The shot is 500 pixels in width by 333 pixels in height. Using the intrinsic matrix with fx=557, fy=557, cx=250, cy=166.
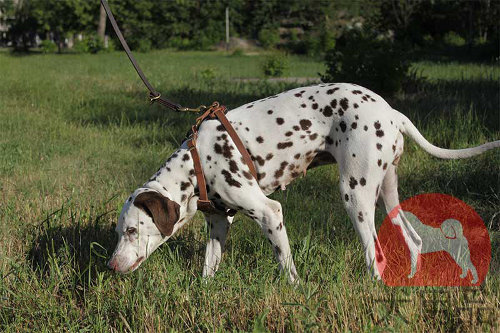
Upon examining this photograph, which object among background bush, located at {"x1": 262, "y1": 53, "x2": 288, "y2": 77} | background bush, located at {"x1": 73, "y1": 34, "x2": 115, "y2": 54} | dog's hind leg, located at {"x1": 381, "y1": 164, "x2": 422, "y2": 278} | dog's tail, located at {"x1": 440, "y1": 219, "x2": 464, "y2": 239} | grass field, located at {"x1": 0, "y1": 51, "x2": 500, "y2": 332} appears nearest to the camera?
grass field, located at {"x1": 0, "y1": 51, "x2": 500, "y2": 332}

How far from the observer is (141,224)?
3668 mm

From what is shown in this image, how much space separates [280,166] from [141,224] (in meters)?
1.05

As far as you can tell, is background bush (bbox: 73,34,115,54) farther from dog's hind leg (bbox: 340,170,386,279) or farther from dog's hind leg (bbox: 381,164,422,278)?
dog's hind leg (bbox: 340,170,386,279)

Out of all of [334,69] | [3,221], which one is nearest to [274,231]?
[3,221]

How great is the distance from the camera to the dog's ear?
360 centimetres

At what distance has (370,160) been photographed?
12.3 ft

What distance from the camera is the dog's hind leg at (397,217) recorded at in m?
3.97

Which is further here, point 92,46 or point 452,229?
point 92,46

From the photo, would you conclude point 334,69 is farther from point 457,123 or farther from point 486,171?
point 486,171

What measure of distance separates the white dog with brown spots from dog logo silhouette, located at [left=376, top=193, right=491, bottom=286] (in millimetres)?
52

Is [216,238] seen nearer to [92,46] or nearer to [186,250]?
[186,250]

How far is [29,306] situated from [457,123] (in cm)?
598

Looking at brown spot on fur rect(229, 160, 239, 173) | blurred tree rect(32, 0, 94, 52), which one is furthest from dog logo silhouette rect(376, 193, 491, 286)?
blurred tree rect(32, 0, 94, 52)

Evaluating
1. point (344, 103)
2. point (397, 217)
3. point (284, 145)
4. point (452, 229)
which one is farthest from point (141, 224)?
point (452, 229)
